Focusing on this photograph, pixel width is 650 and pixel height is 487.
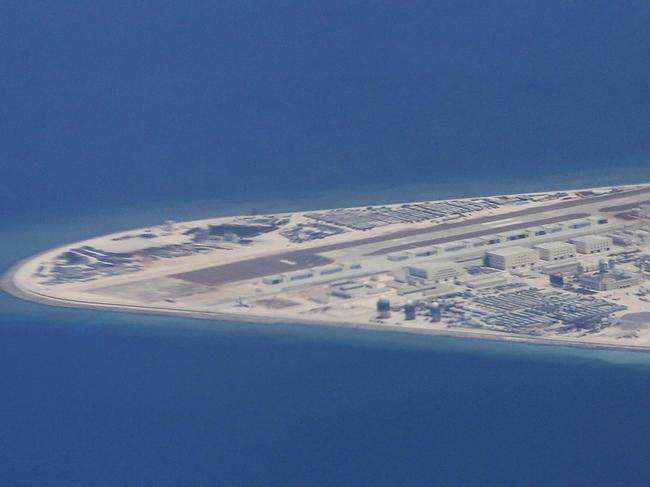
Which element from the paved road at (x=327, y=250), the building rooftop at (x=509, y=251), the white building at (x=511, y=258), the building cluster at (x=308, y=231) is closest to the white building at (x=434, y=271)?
the white building at (x=511, y=258)

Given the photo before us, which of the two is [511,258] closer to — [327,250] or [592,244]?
[592,244]

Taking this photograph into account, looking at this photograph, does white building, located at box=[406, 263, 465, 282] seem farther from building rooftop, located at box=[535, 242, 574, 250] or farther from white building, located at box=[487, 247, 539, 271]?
building rooftop, located at box=[535, 242, 574, 250]

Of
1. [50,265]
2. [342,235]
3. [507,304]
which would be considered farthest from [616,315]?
[50,265]

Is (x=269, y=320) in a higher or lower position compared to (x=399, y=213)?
lower

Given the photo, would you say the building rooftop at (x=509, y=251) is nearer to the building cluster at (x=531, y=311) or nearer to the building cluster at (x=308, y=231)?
the building cluster at (x=531, y=311)

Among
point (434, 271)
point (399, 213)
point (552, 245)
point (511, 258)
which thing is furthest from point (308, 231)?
point (552, 245)

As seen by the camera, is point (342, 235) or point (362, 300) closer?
point (362, 300)

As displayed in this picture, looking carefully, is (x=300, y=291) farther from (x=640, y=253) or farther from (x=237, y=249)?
(x=640, y=253)
